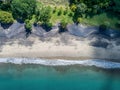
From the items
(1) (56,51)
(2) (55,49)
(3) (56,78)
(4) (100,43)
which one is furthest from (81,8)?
(3) (56,78)

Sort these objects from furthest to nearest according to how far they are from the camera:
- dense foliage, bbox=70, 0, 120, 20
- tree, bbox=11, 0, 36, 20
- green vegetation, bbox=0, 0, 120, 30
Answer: dense foliage, bbox=70, 0, 120, 20
green vegetation, bbox=0, 0, 120, 30
tree, bbox=11, 0, 36, 20

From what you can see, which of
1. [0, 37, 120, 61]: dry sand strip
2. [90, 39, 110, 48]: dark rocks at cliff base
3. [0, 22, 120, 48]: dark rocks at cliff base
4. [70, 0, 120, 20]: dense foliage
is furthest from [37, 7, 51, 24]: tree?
[90, 39, 110, 48]: dark rocks at cliff base

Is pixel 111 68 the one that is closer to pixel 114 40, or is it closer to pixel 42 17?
pixel 114 40

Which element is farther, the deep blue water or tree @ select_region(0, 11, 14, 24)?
tree @ select_region(0, 11, 14, 24)

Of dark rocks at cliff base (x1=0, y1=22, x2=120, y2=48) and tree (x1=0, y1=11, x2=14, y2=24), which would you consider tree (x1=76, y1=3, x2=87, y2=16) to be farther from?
tree (x1=0, y1=11, x2=14, y2=24)

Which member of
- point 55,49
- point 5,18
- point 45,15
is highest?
point 45,15

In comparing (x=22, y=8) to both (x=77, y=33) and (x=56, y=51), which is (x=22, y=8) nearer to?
(x=56, y=51)

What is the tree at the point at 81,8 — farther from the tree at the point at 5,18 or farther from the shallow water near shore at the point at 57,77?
the tree at the point at 5,18

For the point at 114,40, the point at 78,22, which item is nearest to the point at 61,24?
the point at 78,22
